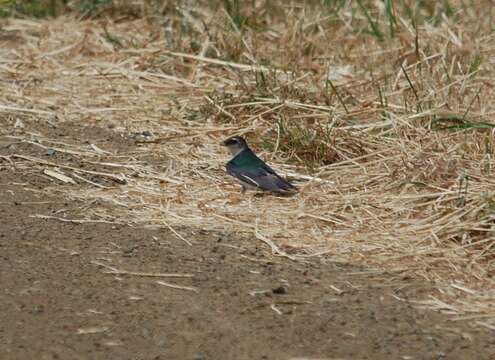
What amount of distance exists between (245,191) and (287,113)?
43.0 inches

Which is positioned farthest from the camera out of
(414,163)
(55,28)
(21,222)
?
(55,28)

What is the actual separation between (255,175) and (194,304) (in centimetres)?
126

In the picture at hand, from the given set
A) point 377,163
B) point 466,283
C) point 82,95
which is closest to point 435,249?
point 466,283

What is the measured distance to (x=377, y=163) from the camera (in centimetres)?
568

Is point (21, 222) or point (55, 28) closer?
point (21, 222)

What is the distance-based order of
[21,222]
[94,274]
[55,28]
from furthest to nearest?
1. [55,28]
2. [21,222]
3. [94,274]

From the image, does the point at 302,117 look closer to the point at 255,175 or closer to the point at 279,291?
the point at 255,175

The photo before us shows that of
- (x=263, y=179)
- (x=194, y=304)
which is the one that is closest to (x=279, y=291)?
(x=194, y=304)

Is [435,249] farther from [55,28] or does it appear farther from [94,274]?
[55,28]

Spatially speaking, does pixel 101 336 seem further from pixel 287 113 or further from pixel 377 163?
pixel 287 113

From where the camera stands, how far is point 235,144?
227 inches

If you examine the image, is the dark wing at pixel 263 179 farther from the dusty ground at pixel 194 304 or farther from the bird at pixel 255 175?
the dusty ground at pixel 194 304

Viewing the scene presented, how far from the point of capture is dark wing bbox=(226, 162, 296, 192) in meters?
5.32

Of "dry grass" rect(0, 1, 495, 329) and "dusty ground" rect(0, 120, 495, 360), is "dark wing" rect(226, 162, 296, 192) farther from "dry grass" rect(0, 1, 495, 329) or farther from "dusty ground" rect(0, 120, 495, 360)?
"dusty ground" rect(0, 120, 495, 360)
